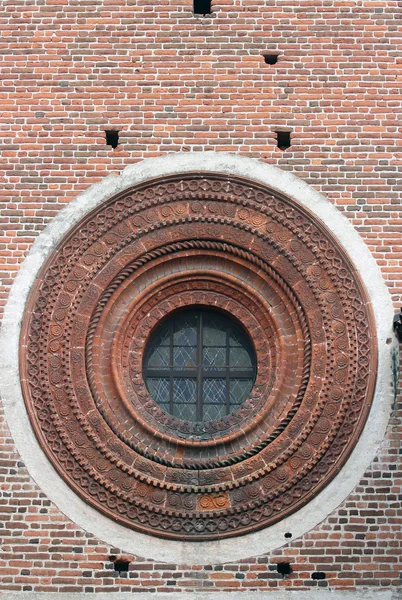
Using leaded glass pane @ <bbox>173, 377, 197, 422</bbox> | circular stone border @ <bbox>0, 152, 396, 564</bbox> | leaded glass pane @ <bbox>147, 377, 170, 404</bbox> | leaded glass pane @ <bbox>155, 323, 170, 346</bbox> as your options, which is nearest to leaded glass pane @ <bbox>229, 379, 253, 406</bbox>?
leaded glass pane @ <bbox>173, 377, 197, 422</bbox>

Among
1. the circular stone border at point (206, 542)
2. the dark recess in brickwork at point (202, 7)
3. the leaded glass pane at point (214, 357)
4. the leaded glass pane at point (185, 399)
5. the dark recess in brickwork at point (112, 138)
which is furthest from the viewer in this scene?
the dark recess in brickwork at point (202, 7)

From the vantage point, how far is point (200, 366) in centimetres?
1658

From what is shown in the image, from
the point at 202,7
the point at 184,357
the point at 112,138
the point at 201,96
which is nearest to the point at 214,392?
the point at 184,357

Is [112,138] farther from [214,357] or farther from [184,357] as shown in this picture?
[214,357]

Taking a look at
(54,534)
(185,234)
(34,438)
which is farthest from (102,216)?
(54,534)

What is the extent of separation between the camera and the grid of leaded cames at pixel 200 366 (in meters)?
16.5

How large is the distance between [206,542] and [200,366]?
2132mm

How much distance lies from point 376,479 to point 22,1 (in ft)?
24.0

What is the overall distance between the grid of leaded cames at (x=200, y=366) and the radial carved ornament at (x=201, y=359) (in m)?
0.04

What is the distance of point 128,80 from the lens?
17.2 m

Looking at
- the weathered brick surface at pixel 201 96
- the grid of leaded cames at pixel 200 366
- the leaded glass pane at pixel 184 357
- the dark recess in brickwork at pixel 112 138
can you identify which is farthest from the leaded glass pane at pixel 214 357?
the dark recess in brickwork at pixel 112 138

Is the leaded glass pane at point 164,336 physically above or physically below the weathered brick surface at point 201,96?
below

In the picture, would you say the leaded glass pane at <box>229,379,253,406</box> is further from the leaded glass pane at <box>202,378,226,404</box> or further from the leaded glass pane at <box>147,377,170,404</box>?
the leaded glass pane at <box>147,377,170,404</box>

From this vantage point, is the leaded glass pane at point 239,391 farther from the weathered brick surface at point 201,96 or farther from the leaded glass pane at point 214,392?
the weathered brick surface at point 201,96
